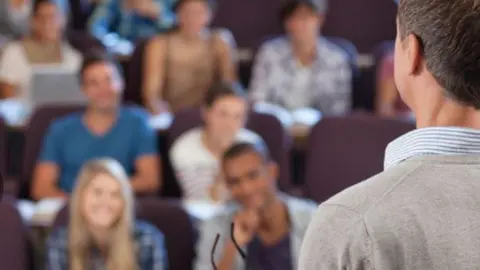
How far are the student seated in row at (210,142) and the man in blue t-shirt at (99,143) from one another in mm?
115

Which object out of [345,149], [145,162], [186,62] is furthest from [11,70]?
[345,149]

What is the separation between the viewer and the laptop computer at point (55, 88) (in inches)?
153

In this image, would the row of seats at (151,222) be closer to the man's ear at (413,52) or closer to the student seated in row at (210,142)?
the student seated in row at (210,142)

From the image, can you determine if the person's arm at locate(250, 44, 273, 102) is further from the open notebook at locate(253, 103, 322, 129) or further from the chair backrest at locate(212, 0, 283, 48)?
the chair backrest at locate(212, 0, 283, 48)

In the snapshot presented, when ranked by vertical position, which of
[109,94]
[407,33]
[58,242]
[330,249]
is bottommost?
[58,242]

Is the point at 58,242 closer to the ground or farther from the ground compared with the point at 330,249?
closer to the ground

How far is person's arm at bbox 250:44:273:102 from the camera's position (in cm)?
429

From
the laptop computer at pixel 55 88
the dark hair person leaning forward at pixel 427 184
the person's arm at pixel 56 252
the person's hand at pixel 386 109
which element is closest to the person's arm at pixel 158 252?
the person's arm at pixel 56 252

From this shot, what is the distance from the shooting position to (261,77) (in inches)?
171

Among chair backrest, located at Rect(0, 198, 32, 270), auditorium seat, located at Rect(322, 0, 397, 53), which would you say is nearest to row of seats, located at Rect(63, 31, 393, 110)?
auditorium seat, located at Rect(322, 0, 397, 53)

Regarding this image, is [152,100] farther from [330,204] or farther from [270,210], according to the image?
[330,204]

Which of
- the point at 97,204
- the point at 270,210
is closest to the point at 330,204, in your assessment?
the point at 270,210

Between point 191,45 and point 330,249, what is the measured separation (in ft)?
11.7

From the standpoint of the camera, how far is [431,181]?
85 centimetres
